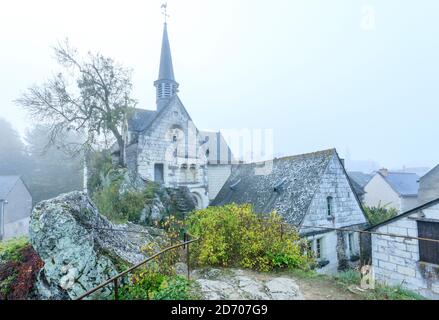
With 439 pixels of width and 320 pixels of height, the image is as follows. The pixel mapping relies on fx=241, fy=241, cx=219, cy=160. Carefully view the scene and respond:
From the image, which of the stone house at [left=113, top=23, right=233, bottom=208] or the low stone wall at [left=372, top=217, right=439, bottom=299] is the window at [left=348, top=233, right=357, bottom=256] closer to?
the low stone wall at [left=372, top=217, right=439, bottom=299]

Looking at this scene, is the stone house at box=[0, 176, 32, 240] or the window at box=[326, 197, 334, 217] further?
the stone house at box=[0, 176, 32, 240]

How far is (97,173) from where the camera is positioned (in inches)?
634

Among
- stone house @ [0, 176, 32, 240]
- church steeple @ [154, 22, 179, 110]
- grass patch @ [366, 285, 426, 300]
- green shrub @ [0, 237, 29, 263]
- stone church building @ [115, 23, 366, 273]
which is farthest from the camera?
stone house @ [0, 176, 32, 240]

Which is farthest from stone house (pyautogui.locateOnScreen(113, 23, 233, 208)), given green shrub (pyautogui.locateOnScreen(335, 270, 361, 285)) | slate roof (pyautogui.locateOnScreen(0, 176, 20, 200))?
slate roof (pyautogui.locateOnScreen(0, 176, 20, 200))

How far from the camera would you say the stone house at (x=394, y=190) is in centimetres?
2236

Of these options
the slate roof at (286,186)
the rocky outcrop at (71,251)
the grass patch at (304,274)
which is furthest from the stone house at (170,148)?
the grass patch at (304,274)

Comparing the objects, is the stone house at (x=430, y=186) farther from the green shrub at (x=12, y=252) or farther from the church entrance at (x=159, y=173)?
the green shrub at (x=12, y=252)

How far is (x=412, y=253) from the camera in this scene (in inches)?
297

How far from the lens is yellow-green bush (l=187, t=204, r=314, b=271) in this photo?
5273mm

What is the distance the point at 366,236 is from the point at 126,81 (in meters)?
15.5

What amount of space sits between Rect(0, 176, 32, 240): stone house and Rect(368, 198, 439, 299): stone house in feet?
89.0

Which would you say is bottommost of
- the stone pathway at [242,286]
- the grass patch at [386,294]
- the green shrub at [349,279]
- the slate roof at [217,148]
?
the stone pathway at [242,286]
